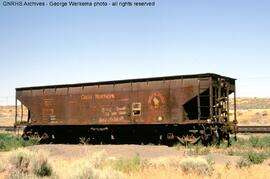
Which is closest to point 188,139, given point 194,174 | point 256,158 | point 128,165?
point 256,158

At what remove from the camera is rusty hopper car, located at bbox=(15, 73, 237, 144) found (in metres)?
21.7

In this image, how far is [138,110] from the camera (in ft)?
76.5

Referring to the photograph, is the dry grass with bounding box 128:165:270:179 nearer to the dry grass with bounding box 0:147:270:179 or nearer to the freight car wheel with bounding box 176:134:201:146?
the dry grass with bounding box 0:147:270:179

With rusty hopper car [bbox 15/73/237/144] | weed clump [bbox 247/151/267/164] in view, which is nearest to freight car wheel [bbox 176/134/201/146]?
rusty hopper car [bbox 15/73/237/144]

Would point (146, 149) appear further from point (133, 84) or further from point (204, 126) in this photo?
point (133, 84)

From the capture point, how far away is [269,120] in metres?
52.4

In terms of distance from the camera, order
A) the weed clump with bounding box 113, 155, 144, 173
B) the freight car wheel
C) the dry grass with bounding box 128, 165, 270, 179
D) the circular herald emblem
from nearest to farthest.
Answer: the dry grass with bounding box 128, 165, 270, 179, the weed clump with bounding box 113, 155, 144, 173, the freight car wheel, the circular herald emblem

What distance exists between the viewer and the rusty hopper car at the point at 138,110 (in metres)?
21.7

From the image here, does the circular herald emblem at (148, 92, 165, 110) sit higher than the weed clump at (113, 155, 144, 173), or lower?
higher

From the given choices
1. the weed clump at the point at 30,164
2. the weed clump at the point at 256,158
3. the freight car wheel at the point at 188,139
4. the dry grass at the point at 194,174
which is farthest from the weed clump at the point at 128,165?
the freight car wheel at the point at 188,139

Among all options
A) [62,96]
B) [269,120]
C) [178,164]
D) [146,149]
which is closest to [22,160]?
[178,164]

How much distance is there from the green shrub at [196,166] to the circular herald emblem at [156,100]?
34.4ft

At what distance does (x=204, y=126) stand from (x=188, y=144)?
1.18 m

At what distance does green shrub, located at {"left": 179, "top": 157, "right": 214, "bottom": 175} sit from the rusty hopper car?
30.0 feet
